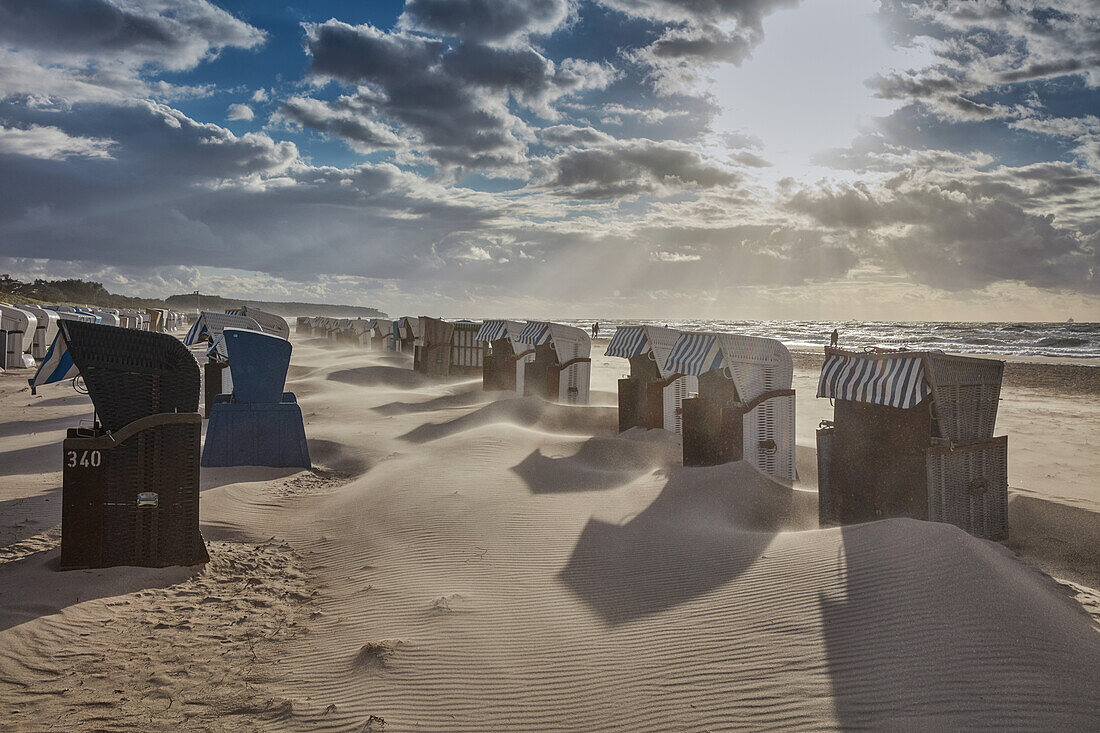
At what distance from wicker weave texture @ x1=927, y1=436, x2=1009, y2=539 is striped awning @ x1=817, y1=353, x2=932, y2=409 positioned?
93 centimetres

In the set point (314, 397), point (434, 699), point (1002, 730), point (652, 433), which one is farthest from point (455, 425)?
point (1002, 730)

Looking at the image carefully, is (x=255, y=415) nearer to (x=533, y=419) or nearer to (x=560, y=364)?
(x=533, y=419)

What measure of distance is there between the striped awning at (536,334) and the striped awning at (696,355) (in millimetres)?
8915

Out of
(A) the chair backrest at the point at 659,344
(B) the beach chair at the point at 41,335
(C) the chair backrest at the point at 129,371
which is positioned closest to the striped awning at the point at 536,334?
(A) the chair backrest at the point at 659,344

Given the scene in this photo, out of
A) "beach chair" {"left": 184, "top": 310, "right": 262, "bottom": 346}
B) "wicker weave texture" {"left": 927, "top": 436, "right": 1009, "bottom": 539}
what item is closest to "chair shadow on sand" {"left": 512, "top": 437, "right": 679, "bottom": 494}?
"wicker weave texture" {"left": 927, "top": 436, "right": 1009, "bottom": 539}

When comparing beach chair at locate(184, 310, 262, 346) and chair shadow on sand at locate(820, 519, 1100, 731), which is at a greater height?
beach chair at locate(184, 310, 262, 346)

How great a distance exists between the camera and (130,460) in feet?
23.8

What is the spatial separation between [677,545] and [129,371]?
7303 mm

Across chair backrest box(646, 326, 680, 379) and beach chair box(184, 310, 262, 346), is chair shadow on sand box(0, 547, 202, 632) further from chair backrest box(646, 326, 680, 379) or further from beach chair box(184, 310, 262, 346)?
beach chair box(184, 310, 262, 346)

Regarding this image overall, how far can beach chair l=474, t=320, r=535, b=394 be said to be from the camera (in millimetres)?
26062

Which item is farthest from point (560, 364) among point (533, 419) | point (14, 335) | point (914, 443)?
point (14, 335)

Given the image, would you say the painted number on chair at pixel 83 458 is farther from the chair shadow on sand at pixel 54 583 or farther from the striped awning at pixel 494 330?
the striped awning at pixel 494 330

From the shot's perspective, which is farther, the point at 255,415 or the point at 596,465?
the point at 596,465

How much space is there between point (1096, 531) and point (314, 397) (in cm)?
2550
